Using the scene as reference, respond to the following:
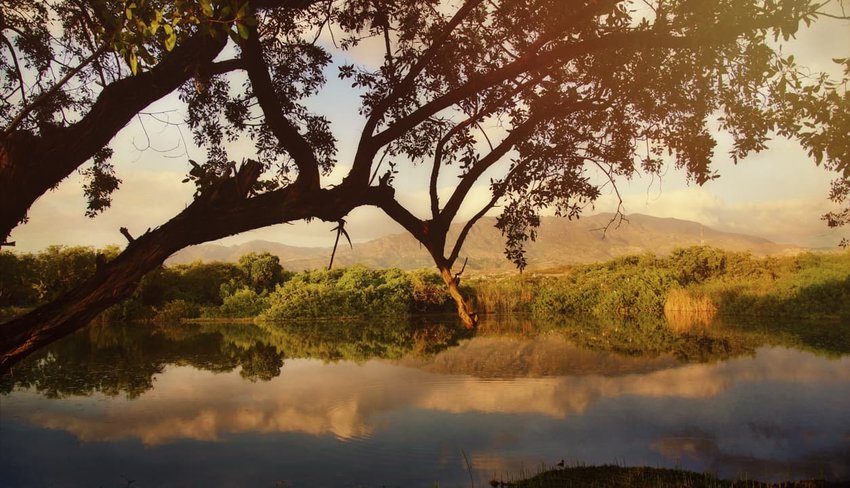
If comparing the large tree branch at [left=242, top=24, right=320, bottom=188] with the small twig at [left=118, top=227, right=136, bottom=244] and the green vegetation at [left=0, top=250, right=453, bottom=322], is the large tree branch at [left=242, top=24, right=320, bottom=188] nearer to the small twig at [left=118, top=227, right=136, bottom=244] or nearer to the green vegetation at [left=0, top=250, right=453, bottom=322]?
the small twig at [left=118, top=227, right=136, bottom=244]

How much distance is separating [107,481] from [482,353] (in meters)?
13.6

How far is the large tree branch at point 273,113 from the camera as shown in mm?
4301

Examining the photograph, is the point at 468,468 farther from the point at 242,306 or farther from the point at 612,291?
the point at 612,291

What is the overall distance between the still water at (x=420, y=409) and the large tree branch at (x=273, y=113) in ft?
17.3

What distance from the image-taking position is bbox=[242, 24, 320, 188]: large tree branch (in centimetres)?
430

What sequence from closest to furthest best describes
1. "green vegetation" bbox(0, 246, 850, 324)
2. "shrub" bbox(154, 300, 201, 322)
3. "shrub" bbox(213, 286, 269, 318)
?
"green vegetation" bbox(0, 246, 850, 324), "shrub" bbox(154, 300, 201, 322), "shrub" bbox(213, 286, 269, 318)

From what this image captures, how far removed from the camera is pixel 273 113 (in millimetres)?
4379

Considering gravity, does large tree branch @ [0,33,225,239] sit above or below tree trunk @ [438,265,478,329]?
above

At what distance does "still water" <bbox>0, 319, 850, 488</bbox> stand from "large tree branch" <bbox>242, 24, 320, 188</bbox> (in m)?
5.28

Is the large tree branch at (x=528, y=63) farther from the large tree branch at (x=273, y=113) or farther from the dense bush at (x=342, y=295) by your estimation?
the dense bush at (x=342, y=295)

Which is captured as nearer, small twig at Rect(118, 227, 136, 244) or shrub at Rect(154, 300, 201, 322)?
small twig at Rect(118, 227, 136, 244)

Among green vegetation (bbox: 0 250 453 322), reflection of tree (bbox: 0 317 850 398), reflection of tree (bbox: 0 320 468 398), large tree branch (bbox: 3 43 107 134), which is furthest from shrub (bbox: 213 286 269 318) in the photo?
large tree branch (bbox: 3 43 107 134)

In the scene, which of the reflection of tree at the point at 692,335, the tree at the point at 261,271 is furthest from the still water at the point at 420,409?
the tree at the point at 261,271

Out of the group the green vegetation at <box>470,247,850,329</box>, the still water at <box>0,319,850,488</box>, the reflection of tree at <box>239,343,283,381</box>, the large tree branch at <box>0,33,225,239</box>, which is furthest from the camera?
the green vegetation at <box>470,247,850,329</box>
